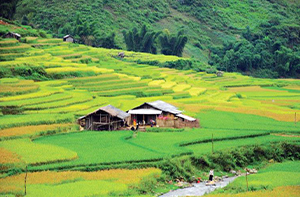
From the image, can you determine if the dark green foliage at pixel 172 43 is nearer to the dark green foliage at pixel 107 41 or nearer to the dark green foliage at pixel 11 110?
the dark green foliage at pixel 107 41

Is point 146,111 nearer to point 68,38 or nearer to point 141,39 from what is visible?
point 68,38

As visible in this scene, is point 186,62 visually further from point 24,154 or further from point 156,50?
point 24,154

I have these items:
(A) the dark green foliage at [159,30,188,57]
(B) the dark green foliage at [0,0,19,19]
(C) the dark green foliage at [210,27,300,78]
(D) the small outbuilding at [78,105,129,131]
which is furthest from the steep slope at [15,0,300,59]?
(D) the small outbuilding at [78,105,129,131]

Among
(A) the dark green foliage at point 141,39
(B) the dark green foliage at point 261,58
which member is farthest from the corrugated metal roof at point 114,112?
(B) the dark green foliage at point 261,58

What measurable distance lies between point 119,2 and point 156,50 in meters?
17.4

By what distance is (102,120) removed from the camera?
88.5ft

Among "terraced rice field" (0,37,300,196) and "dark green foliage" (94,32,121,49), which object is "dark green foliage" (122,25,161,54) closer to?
Answer: "dark green foliage" (94,32,121,49)

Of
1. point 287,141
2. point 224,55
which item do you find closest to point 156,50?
point 224,55

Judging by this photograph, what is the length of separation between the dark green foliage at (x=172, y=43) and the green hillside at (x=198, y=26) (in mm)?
3635

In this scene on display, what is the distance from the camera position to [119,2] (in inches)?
3452

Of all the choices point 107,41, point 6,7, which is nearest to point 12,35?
point 6,7

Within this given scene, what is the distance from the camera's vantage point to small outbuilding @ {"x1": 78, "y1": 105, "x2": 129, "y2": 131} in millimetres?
26656

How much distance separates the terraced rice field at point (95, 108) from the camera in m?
19.2

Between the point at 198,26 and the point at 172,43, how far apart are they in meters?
21.5
